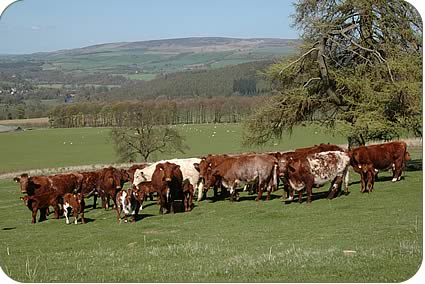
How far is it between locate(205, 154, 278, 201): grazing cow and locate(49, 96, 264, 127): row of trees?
20.8 metres

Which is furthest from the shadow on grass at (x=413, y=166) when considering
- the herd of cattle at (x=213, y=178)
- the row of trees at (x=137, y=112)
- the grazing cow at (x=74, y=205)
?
the row of trees at (x=137, y=112)

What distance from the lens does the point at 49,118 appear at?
61.7 m

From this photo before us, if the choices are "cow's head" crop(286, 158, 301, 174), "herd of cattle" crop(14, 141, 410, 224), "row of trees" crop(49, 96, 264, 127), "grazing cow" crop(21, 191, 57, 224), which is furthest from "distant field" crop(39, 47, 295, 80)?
"grazing cow" crop(21, 191, 57, 224)

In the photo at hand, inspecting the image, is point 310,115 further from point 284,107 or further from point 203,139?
point 203,139

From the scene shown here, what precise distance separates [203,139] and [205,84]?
6500 millimetres

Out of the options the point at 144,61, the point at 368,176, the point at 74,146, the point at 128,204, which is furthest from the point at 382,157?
the point at 144,61

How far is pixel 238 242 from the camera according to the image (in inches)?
425

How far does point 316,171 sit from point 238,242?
19.4 ft

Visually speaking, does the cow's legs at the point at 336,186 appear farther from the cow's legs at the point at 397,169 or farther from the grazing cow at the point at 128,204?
the grazing cow at the point at 128,204

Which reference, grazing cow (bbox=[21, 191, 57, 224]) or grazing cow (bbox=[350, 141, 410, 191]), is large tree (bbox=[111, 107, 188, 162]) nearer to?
grazing cow (bbox=[350, 141, 410, 191])

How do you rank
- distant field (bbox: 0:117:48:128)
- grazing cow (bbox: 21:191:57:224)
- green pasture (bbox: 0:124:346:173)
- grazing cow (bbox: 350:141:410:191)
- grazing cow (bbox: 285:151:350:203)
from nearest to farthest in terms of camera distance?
grazing cow (bbox: 21:191:57:224) → grazing cow (bbox: 285:151:350:203) → grazing cow (bbox: 350:141:410:191) → green pasture (bbox: 0:124:346:173) → distant field (bbox: 0:117:48:128)

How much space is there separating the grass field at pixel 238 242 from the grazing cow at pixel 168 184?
46cm

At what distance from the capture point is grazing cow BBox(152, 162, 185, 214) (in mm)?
16188

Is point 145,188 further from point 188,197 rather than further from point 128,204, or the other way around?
point 188,197
